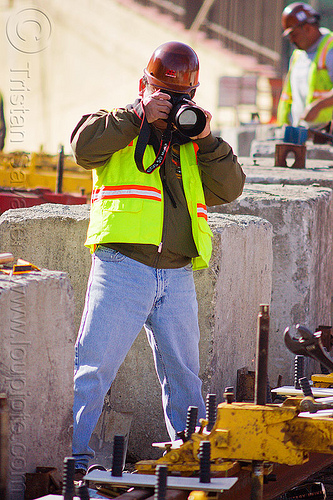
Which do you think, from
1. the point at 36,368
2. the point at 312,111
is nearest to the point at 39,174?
the point at 312,111

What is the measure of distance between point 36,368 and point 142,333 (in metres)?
1.36

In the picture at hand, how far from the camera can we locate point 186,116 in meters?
3.47

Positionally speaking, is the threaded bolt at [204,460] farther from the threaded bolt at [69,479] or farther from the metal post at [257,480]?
the threaded bolt at [69,479]

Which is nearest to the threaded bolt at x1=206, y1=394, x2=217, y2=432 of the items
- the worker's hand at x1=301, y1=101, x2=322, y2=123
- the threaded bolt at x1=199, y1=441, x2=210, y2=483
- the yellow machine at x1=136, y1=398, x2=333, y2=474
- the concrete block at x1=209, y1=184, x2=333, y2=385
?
the yellow machine at x1=136, y1=398, x2=333, y2=474

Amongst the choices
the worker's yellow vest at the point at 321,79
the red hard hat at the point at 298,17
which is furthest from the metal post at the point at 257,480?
the red hard hat at the point at 298,17

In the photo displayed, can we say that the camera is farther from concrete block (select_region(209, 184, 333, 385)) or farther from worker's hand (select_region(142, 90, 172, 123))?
concrete block (select_region(209, 184, 333, 385))

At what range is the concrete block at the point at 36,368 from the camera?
298 cm

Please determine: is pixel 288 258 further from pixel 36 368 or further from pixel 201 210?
pixel 36 368

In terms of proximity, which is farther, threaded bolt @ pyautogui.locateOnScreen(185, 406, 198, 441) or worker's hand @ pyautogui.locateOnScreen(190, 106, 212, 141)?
worker's hand @ pyautogui.locateOnScreen(190, 106, 212, 141)

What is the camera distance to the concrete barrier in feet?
13.9

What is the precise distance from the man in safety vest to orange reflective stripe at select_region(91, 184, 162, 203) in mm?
6479

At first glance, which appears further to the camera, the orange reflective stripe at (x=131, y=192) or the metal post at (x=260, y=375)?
the orange reflective stripe at (x=131, y=192)

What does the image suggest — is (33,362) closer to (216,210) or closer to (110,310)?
(110,310)

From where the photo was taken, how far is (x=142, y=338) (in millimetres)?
4395
